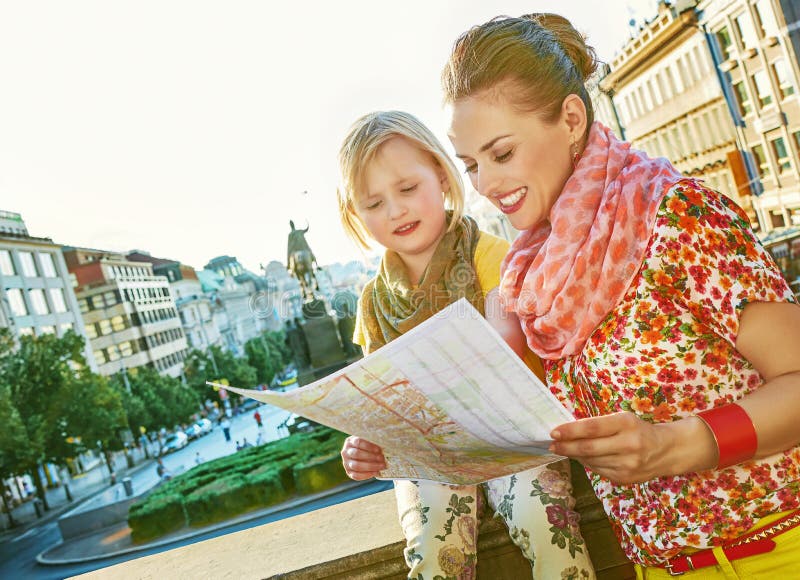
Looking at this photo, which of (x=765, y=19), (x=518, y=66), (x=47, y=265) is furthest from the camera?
(x=47, y=265)

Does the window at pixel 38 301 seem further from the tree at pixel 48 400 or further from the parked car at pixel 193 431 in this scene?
the tree at pixel 48 400

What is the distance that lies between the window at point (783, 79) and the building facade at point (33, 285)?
29.6 m

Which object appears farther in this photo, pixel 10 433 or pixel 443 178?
pixel 10 433

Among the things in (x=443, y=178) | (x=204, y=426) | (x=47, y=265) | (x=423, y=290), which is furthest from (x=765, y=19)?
(x=47, y=265)

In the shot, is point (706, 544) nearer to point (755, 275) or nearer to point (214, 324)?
point (755, 275)

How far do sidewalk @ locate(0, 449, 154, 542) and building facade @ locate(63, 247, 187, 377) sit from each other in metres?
6.26

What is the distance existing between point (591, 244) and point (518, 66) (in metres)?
0.34

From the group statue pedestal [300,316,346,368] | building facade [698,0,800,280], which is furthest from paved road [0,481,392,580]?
building facade [698,0,800,280]

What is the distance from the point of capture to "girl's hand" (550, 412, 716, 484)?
37.6 inches

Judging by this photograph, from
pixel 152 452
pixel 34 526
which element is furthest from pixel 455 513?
pixel 152 452

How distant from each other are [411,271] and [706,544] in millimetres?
1151

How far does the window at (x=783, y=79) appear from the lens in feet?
61.6

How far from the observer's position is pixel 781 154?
2030 cm

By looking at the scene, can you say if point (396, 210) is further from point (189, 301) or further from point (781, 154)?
point (189, 301)
